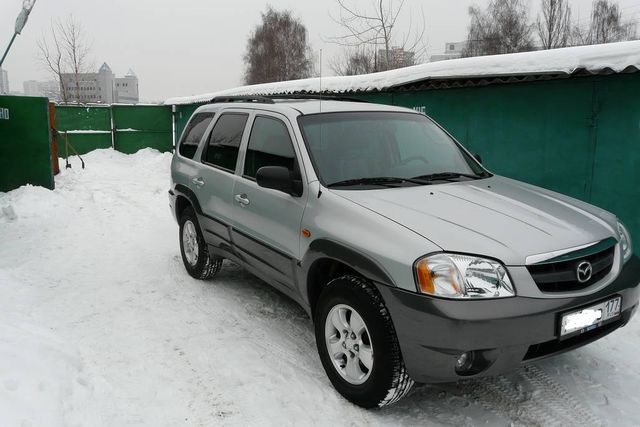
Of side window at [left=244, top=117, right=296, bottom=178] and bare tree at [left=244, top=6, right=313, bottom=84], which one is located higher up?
bare tree at [left=244, top=6, right=313, bottom=84]

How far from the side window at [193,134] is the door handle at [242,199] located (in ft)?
4.09

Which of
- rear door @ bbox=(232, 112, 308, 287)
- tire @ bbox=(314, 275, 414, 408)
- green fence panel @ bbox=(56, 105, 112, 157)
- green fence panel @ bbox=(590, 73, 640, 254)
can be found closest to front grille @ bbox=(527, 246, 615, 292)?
tire @ bbox=(314, 275, 414, 408)

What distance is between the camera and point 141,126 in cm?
1808

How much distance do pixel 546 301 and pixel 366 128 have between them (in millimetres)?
1845

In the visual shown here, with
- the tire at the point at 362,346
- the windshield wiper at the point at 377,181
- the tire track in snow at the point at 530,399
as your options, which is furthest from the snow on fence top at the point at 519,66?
the tire at the point at 362,346

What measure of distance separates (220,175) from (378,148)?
5.12 feet

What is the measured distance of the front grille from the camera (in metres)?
2.61

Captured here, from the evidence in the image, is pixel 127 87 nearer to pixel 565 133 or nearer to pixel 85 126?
pixel 85 126

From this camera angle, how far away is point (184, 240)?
5.56m

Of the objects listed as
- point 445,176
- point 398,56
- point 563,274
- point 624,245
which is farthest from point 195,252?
point 398,56

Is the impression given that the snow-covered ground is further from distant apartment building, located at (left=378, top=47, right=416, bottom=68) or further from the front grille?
distant apartment building, located at (left=378, top=47, right=416, bottom=68)

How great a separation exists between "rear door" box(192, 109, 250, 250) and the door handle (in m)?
0.12

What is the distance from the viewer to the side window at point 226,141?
4496 mm

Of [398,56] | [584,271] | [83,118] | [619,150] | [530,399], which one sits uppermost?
[398,56]
